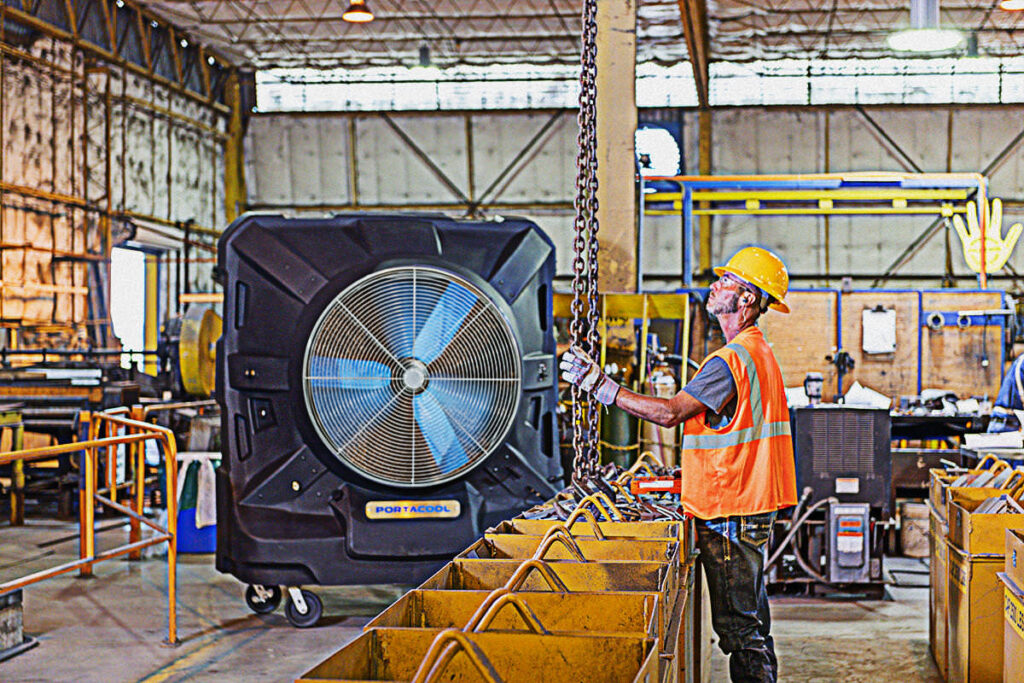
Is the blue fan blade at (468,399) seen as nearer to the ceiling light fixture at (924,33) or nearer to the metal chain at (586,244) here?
the metal chain at (586,244)

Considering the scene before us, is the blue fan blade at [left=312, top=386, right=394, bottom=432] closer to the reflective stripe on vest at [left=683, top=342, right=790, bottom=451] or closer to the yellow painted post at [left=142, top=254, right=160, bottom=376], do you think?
the reflective stripe on vest at [left=683, top=342, right=790, bottom=451]

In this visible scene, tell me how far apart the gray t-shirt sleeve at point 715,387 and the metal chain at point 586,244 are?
390 mm

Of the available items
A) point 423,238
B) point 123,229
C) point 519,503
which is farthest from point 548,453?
point 123,229

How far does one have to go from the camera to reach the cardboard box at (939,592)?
4812 mm

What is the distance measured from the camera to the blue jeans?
13.0 ft

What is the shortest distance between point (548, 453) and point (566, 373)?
175cm

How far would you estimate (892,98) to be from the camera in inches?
688

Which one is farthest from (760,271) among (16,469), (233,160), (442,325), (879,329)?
(233,160)

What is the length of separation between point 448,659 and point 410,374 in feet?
11.8

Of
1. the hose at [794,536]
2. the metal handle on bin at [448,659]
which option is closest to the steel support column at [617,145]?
the hose at [794,536]

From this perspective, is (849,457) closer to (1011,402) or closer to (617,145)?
(1011,402)

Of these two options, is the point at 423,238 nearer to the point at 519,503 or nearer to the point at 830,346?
the point at 519,503

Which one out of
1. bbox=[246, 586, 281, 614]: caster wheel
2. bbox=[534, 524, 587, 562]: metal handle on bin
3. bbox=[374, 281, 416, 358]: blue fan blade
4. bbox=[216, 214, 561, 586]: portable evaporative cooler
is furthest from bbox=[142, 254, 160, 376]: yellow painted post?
bbox=[534, 524, 587, 562]: metal handle on bin

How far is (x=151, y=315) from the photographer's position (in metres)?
15.4
